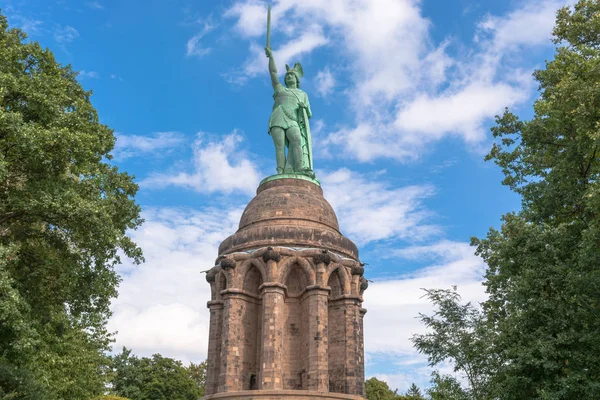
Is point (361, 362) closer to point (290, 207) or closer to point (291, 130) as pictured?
point (290, 207)

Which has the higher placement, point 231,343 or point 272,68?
point 272,68

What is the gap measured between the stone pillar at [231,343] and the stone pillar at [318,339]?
2380mm

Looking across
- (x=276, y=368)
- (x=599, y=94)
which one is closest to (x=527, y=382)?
(x=599, y=94)

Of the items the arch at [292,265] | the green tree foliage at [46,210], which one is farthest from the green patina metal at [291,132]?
the green tree foliage at [46,210]

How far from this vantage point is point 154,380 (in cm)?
4675

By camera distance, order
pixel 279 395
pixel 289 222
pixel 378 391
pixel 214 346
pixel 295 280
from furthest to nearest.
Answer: pixel 378 391, pixel 289 222, pixel 214 346, pixel 295 280, pixel 279 395

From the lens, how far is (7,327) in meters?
12.1

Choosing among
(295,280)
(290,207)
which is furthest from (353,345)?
(290,207)

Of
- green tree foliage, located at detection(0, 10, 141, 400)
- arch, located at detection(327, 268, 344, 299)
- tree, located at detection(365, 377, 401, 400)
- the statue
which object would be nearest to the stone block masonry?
arch, located at detection(327, 268, 344, 299)

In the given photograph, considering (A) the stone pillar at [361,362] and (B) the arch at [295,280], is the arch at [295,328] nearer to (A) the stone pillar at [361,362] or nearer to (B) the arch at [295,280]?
(B) the arch at [295,280]

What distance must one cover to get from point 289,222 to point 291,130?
463cm

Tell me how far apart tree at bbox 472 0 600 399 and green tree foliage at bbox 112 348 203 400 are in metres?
35.5

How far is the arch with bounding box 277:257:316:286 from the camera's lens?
68.0 ft

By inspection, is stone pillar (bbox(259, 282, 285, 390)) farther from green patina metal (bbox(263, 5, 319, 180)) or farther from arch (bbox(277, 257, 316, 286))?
green patina metal (bbox(263, 5, 319, 180))
